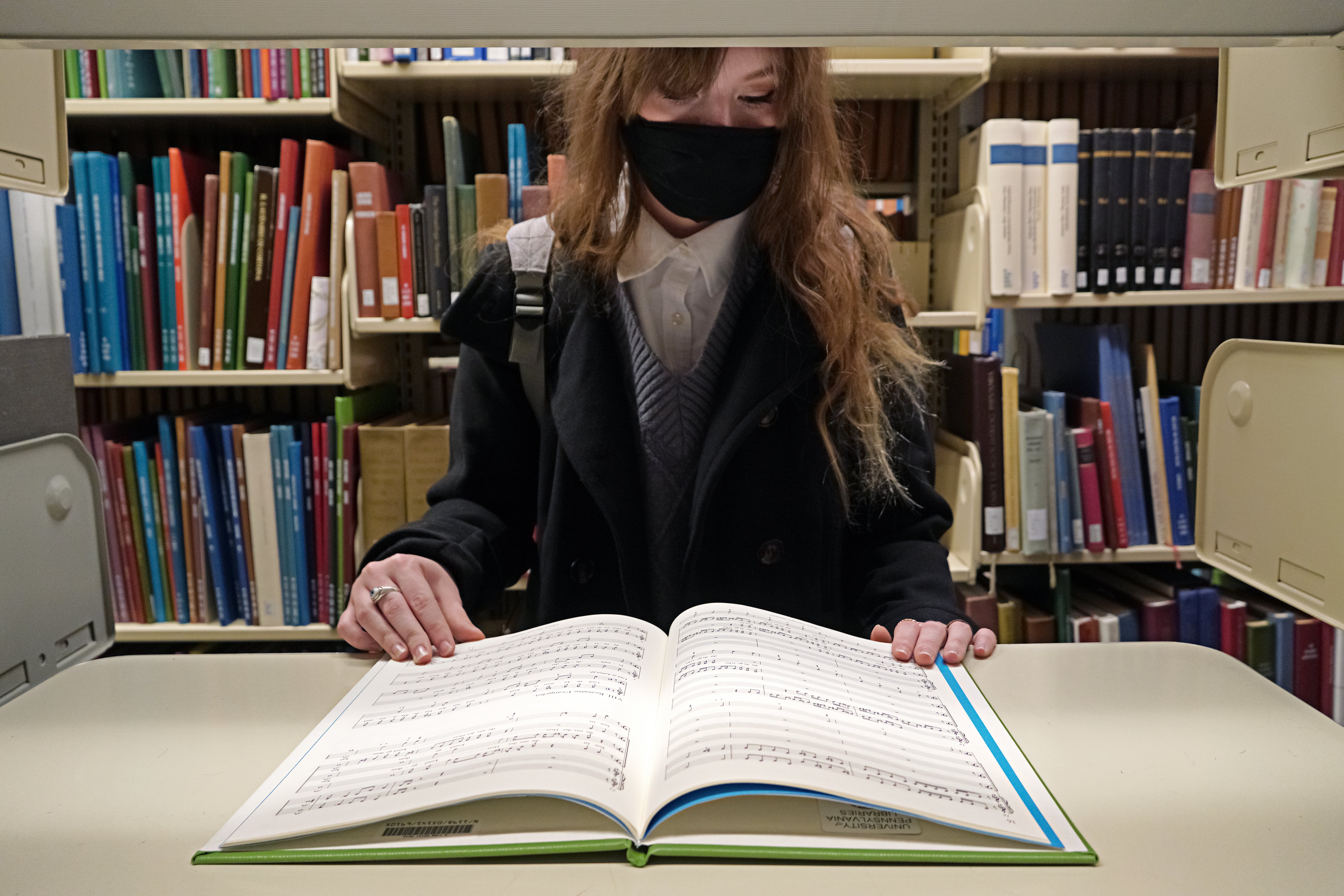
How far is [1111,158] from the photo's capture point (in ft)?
5.44

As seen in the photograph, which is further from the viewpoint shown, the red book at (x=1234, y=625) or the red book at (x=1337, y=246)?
the red book at (x=1234, y=625)

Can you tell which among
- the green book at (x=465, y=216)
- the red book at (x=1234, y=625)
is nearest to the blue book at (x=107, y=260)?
the green book at (x=465, y=216)

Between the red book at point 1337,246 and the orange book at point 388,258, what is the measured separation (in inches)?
69.3

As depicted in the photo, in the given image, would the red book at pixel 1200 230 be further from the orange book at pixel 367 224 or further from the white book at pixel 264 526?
the white book at pixel 264 526

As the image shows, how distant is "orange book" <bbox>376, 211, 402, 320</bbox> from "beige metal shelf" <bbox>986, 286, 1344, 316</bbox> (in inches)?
43.5

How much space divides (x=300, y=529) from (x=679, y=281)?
1050 millimetres

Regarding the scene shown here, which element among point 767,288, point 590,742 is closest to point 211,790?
point 590,742

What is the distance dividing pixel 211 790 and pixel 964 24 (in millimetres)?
581

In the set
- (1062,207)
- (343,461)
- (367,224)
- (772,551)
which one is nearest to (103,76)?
(367,224)

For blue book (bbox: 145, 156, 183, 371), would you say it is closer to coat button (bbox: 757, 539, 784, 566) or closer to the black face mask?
the black face mask

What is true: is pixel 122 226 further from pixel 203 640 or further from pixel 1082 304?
pixel 1082 304

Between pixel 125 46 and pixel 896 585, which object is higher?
pixel 125 46

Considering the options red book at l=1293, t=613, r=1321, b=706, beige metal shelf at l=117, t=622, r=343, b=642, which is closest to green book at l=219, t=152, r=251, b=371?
beige metal shelf at l=117, t=622, r=343, b=642

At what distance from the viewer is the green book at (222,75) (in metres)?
1.62
